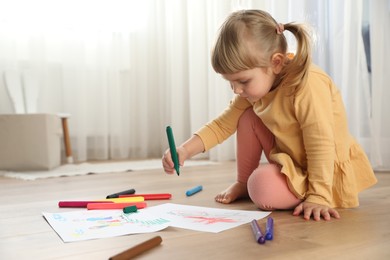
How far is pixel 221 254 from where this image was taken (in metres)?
0.69

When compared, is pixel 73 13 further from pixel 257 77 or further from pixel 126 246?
pixel 126 246

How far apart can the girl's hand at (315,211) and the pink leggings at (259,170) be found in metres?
0.05

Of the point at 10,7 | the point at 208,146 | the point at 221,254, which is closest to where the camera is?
the point at 221,254

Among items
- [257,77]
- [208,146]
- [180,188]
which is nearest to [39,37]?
[180,188]

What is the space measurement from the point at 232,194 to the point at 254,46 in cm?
38

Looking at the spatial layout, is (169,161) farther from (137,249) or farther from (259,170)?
(137,249)

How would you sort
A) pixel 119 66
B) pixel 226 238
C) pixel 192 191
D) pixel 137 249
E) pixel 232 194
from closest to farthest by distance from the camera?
pixel 137 249, pixel 226 238, pixel 232 194, pixel 192 191, pixel 119 66

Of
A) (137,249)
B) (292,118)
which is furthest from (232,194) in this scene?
(137,249)

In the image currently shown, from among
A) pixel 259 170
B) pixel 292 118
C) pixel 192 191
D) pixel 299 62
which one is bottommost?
pixel 192 191

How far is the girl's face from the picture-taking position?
38.3 inches

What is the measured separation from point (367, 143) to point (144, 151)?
1360 mm

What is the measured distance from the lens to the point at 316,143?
0.96 m

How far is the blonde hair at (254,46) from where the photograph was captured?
944 millimetres

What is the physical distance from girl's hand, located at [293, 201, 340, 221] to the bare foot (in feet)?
0.69
